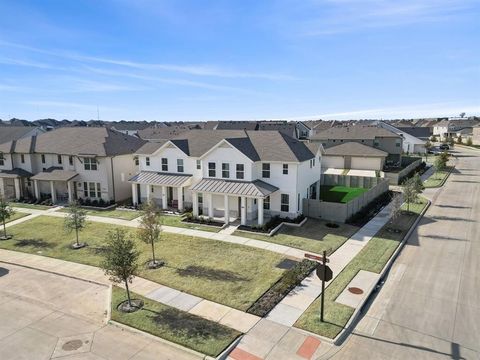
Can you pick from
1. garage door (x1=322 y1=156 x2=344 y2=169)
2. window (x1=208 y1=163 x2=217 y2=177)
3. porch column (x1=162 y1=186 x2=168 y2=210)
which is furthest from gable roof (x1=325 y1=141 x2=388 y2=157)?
porch column (x1=162 y1=186 x2=168 y2=210)

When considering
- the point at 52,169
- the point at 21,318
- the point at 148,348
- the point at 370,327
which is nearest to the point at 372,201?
the point at 370,327

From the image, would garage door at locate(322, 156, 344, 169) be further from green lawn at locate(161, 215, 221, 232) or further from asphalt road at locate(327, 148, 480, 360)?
green lawn at locate(161, 215, 221, 232)

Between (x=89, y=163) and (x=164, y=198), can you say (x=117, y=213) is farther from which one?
(x=89, y=163)

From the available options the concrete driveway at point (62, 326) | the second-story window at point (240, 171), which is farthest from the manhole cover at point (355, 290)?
the second-story window at point (240, 171)

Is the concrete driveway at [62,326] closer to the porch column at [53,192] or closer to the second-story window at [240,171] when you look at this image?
the second-story window at [240,171]

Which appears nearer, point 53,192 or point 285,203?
point 285,203

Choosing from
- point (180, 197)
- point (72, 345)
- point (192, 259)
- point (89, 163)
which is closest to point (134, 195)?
point (180, 197)
